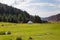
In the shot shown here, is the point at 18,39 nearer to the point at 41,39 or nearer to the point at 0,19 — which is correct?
the point at 41,39

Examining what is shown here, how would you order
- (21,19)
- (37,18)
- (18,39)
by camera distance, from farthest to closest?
(37,18), (21,19), (18,39)

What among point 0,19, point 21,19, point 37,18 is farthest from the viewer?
point 37,18

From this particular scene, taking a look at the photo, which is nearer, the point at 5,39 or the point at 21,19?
the point at 5,39

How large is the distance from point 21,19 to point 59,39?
134 metres

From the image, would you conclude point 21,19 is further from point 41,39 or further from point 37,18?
point 41,39

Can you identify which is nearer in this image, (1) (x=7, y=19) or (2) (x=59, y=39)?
(2) (x=59, y=39)

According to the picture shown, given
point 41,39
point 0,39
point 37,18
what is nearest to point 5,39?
point 0,39

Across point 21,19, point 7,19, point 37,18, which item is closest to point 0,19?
point 7,19

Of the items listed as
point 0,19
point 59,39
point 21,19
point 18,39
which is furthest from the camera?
point 21,19

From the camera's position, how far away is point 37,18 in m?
200

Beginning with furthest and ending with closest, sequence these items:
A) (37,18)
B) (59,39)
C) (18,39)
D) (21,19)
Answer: (37,18), (21,19), (59,39), (18,39)

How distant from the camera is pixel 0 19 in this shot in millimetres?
151750

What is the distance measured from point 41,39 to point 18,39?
520 cm

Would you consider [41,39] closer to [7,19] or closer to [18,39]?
[18,39]
